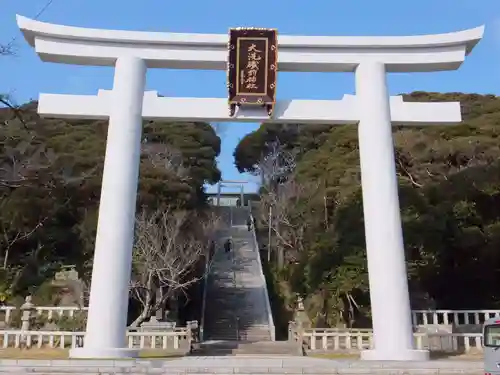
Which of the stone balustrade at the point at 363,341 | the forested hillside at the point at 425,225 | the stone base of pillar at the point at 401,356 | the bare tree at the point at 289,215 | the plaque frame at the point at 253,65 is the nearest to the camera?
the stone base of pillar at the point at 401,356

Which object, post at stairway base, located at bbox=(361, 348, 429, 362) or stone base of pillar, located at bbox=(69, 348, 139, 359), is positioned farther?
post at stairway base, located at bbox=(361, 348, 429, 362)

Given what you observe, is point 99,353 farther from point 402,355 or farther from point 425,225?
point 425,225

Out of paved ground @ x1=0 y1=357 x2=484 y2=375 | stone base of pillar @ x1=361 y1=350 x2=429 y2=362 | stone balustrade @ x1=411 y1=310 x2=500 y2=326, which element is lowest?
paved ground @ x1=0 y1=357 x2=484 y2=375

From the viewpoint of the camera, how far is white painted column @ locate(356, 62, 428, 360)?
391 inches

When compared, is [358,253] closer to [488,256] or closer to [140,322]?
[488,256]

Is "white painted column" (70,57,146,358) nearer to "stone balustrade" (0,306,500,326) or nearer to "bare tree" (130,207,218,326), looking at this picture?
"bare tree" (130,207,218,326)

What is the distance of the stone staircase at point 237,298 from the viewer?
59.6 feet

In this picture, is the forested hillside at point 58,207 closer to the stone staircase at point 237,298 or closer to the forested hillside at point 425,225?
the stone staircase at point 237,298

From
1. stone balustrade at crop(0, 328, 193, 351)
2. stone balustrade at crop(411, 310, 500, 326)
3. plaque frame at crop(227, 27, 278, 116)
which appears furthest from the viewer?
stone balustrade at crop(411, 310, 500, 326)

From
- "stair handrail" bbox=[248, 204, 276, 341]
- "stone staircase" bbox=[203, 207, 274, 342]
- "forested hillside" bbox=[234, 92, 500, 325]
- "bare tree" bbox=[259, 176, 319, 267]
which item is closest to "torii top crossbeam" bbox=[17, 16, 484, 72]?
"forested hillside" bbox=[234, 92, 500, 325]

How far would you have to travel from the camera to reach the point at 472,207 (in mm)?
16750

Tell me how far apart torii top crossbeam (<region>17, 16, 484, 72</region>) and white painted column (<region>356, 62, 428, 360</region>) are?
51cm

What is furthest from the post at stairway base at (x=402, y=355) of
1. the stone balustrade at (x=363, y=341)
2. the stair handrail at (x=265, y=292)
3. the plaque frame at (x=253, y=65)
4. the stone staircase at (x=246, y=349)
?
the stair handrail at (x=265, y=292)

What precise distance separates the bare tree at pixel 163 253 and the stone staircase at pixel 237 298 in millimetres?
1711
